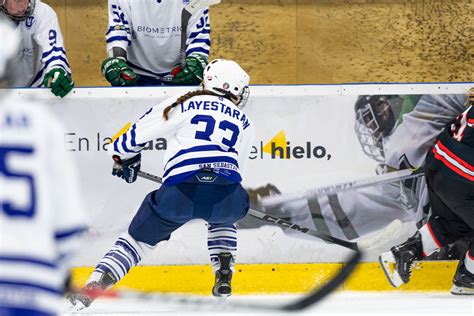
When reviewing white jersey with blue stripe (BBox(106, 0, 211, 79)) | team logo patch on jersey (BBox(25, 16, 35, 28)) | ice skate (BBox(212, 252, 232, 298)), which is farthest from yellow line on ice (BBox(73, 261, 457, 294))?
team logo patch on jersey (BBox(25, 16, 35, 28))

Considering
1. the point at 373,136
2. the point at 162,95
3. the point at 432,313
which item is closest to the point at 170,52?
the point at 162,95

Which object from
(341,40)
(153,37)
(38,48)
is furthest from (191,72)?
(341,40)

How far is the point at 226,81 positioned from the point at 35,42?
4.16ft

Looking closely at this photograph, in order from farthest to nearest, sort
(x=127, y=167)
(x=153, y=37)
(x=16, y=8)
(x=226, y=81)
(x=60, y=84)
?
(x=153, y=37), (x=16, y=8), (x=60, y=84), (x=127, y=167), (x=226, y=81)

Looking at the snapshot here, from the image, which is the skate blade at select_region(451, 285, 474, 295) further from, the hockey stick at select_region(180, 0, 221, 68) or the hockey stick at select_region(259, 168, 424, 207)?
the hockey stick at select_region(180, 0, 221, 68)

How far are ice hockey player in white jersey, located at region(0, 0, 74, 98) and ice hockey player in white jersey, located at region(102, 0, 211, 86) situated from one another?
252mm

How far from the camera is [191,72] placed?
478 cm

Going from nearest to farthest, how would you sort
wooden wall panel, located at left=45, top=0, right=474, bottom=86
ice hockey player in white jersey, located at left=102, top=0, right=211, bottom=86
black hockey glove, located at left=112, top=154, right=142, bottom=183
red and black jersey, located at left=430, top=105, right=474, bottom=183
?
black hockey glove, located at left=112, top=154, right=142, bottom=183 → red and black jersey, located at left=430, top=105, right=474, bottom=183 → ice hockey player in white jersey, located at left=102, top=0, right=211, bottom=86 → wooden wall panel, located at left=45, top=0, right=474, bottom=86

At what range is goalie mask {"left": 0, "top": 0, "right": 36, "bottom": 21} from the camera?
4.82 meters

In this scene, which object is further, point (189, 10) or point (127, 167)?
point (189, 10)

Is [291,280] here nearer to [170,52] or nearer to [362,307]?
[362,307]

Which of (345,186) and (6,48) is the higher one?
(6,48)

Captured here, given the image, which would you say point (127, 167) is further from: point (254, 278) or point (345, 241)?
point (345, 241)

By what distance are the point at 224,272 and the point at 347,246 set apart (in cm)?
76
